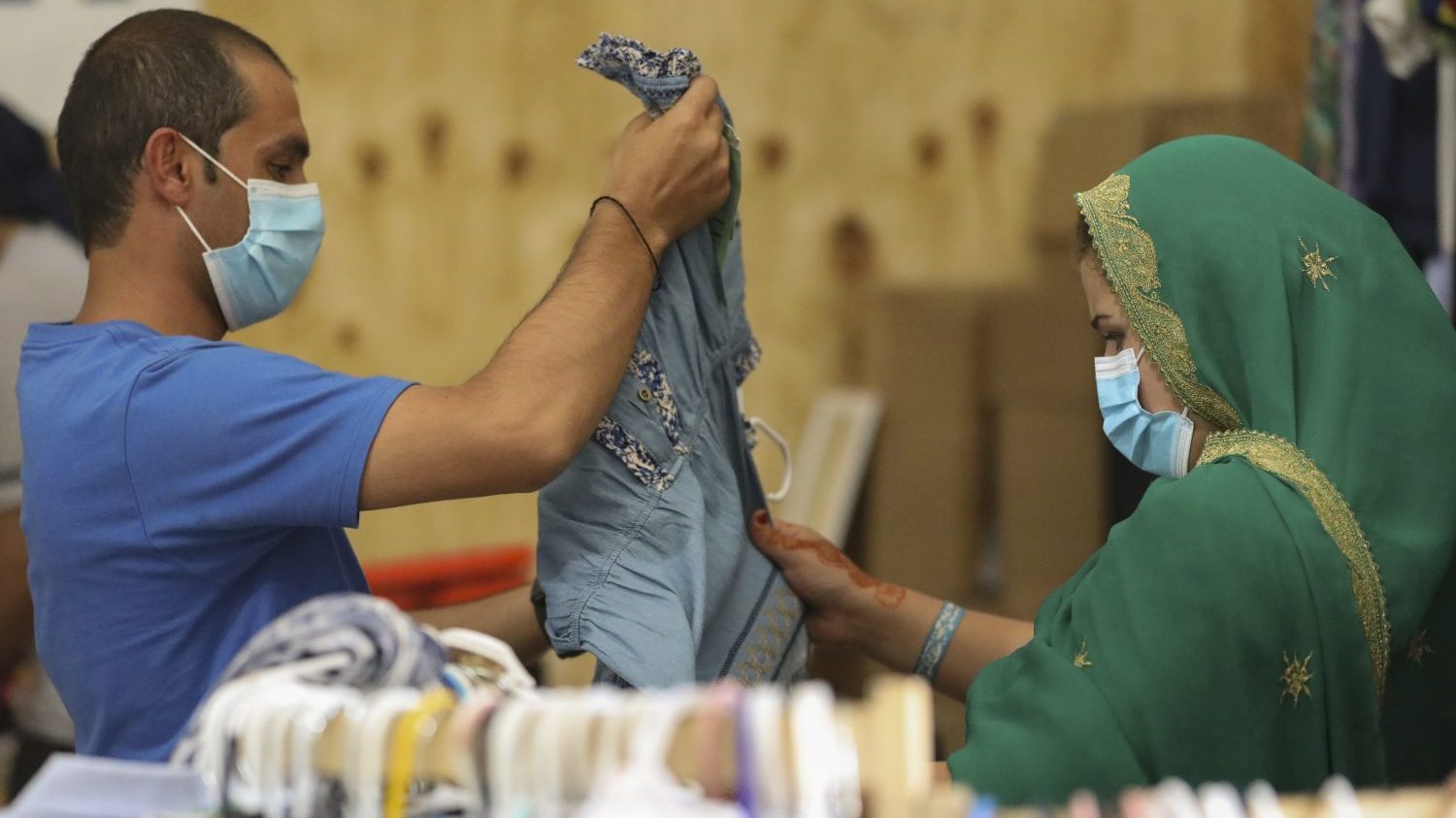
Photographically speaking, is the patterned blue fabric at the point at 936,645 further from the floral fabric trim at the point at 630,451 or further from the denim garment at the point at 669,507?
the floral fabric trim at the point at 630,451

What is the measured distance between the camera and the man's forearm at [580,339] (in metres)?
1.43

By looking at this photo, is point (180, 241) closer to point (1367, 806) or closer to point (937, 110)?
point (1367, 806)

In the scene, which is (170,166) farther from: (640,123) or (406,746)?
(406,746)

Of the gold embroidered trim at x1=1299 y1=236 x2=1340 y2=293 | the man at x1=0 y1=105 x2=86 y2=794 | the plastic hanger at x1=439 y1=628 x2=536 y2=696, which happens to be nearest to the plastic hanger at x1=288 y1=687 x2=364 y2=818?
the plastic hanger at x1=439 y1=628 x2=536 y2=696

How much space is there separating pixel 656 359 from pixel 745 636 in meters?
0.34

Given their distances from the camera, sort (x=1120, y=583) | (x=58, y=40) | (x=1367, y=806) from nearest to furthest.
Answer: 1. (x=1367, y=806)
2. (x=1120, y=583)
3. (x=58, y=40)

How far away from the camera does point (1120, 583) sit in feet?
4.78

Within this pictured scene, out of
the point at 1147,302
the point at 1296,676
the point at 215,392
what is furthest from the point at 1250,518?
the point at 215,392

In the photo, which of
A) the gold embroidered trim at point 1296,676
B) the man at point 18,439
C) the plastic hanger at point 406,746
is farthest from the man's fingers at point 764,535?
the man at point 18,439

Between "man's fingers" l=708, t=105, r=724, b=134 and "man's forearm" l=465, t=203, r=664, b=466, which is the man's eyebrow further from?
"man's fingers" l=708, t=105, r=724, b=134

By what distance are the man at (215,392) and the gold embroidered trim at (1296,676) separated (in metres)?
0.74

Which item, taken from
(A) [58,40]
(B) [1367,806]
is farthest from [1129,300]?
(A) [58,40]

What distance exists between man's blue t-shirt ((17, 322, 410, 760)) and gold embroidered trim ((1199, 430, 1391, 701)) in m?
0.90

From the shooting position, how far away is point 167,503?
1.42 m
